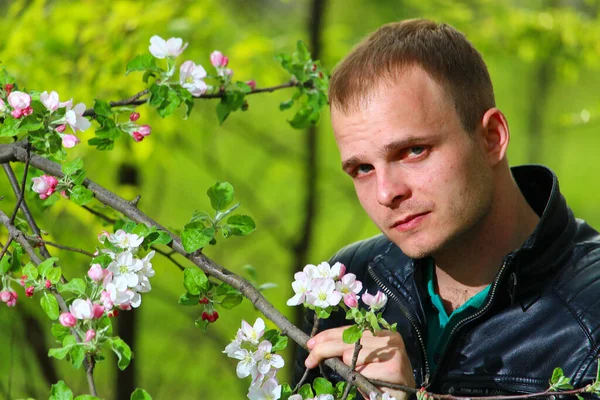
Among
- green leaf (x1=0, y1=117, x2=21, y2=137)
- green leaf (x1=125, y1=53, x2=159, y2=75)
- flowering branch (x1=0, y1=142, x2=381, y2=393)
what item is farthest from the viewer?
green leaf (x1=125, y1=53, x2=159, y2=75)

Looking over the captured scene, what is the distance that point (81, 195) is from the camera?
1389 mm

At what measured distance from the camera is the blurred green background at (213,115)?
3.12 m

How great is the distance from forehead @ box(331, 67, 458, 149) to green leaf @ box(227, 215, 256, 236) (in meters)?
0.42

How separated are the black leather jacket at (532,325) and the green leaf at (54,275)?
0.88 metres

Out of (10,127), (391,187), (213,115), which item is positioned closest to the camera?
(10,127)

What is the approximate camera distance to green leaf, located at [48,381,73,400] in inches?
41.7

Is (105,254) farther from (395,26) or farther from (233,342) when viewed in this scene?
(395,26)

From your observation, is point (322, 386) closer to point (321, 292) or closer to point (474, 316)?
point (321, 292)

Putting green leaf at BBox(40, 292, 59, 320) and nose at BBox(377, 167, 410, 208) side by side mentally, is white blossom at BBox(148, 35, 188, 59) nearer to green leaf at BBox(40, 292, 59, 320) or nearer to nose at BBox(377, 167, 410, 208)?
nose at BBox(377, 167, 410, 208)

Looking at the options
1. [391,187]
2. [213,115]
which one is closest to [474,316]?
[391,187]

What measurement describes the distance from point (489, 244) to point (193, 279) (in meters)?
0.83

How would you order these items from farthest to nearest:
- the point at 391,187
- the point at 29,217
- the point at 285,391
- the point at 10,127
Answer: the point at 391,187
the point at 29,217
the point at 10,127
the point at 285,391

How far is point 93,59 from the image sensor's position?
3.22m

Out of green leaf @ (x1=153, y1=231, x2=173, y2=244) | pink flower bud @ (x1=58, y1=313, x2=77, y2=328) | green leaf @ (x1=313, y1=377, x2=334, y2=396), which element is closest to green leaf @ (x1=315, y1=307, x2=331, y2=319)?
green leaf @ (x1=313, y1=377, x2=334, y2=396)
